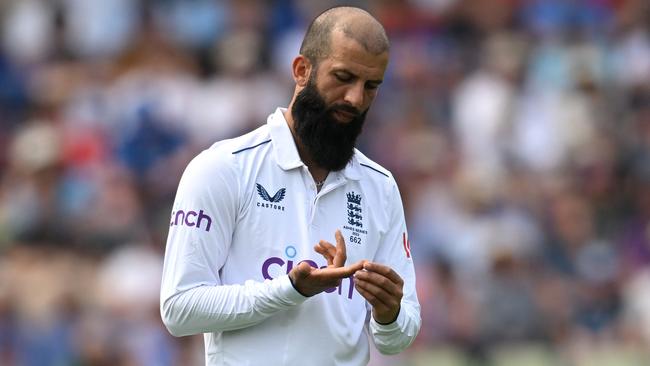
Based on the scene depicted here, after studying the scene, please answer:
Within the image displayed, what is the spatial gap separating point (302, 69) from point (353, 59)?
11.0 inches

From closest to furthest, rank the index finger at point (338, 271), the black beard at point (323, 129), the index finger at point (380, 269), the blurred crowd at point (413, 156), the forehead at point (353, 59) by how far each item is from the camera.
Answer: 1. the index finger at point (338, 271)
2. the index finger at point (380, 269)
3. the forehead at point (353, 59)
4. the black beard at point (323, 129)
5. the blurred crowd at point (413, 156)

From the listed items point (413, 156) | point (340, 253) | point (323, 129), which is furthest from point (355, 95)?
point (413, 156)

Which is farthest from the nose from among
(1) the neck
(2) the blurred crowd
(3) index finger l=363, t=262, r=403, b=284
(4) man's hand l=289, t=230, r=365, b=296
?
(2) the blurred crowd

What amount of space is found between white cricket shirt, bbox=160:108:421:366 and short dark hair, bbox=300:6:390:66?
33 cm

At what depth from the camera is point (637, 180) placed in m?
13.1

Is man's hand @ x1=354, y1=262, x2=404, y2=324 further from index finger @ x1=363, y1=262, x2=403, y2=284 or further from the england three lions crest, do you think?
the england three lions crest

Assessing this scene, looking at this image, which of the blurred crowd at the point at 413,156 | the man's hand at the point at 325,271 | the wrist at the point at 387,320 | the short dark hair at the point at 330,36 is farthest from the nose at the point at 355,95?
the blurred crowd at the point at 413,156

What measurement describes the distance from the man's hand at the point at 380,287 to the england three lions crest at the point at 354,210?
0.40 metres

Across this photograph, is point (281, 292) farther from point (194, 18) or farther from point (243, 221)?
point (194, 18)

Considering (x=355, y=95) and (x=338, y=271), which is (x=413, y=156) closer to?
(x=355, y=95)

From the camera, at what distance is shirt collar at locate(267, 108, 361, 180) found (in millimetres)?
5570

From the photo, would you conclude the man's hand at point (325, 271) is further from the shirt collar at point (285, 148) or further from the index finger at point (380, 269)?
the shirt collar at point (285, 148)

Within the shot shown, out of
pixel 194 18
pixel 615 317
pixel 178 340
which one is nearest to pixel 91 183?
pixel 178 340

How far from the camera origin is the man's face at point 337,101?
543 cm
